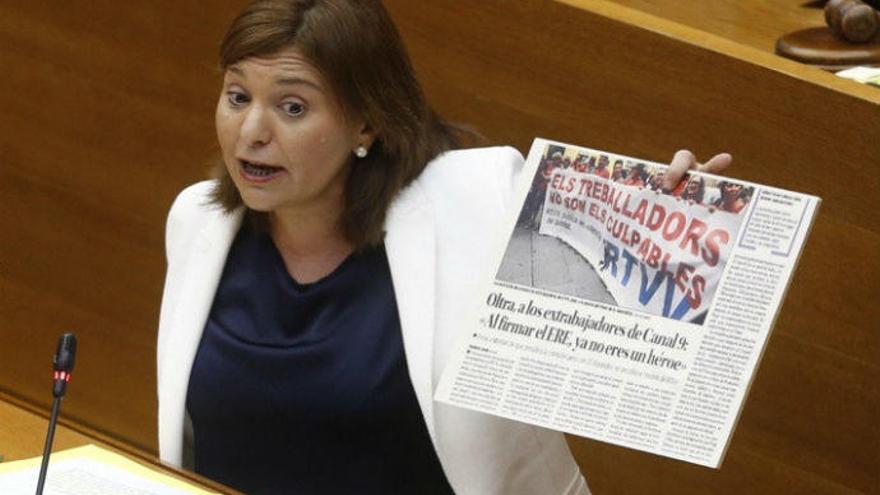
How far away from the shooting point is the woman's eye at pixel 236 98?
182 cm

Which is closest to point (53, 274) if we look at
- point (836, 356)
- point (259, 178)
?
point (259, 178)

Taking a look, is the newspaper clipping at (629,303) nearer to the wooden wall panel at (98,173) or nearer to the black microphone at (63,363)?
the black microphone at (63,363)

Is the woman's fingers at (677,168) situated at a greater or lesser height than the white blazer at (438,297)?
greater

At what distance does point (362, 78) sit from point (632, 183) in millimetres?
302

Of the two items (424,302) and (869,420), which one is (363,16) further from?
(869,420)

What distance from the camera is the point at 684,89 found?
82.8 inches

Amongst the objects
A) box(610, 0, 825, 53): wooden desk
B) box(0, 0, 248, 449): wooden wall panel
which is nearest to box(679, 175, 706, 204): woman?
box(610, 0, 825, 53): wooden desk

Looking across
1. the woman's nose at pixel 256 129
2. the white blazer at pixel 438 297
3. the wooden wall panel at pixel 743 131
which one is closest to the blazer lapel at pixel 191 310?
the white blazer at pixel 438 297

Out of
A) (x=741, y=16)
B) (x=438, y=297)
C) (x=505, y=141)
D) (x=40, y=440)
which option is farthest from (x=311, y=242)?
(x=741, y=16)

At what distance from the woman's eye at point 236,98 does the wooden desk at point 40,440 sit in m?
0.33

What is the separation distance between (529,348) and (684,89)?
59cm

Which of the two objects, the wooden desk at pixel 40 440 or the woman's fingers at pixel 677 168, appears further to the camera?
the wooden desk at pixel 40 440

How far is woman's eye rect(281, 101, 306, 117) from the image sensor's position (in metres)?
1.82

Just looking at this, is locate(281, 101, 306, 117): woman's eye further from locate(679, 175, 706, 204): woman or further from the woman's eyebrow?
locate(679, 175, 706, 204): woman
